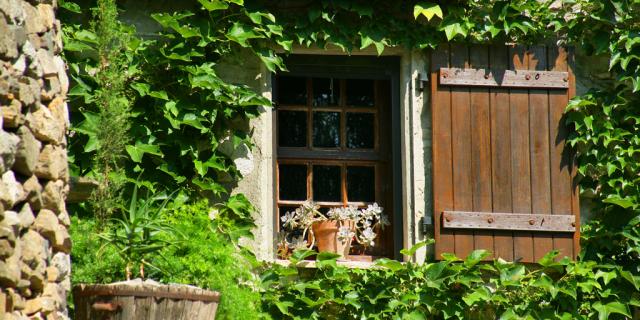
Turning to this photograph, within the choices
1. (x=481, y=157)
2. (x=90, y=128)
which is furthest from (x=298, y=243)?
(x=90, y=128)

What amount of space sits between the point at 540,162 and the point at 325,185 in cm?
129

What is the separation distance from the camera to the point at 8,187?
4.01 meters

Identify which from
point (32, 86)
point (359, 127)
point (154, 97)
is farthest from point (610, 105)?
point (32, 86)

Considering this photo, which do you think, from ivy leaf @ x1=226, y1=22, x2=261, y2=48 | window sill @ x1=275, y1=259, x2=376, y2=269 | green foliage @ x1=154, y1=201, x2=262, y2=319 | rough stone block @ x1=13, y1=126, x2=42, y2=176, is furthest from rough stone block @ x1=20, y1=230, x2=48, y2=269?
ivy leaf @ x1=226, y1=22, x2=261, y2=48

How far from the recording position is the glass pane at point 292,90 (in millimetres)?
7211

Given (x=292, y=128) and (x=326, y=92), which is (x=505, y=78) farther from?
(x=292, y=128)

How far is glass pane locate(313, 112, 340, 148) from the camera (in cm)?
717

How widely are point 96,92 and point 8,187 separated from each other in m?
2.29

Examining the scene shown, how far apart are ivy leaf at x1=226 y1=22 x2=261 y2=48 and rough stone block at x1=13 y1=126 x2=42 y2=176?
2.48 m

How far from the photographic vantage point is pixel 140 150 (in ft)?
21.2

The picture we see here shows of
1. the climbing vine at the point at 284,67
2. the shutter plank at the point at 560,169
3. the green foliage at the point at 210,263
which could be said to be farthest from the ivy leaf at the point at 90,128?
the shutter plank at the point at 560,169

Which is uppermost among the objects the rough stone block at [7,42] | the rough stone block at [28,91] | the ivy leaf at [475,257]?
the rough stone block at [7,42]

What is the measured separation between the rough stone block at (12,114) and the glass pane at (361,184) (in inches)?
126

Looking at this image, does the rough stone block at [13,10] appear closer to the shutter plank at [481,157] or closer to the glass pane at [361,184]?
the glass pane at [361,184]
